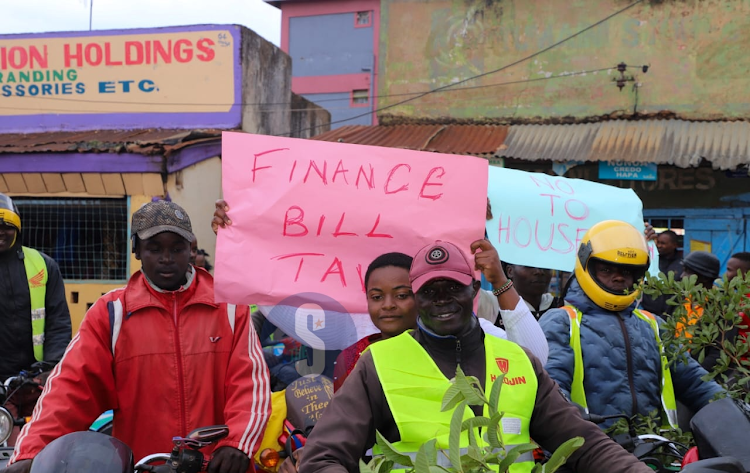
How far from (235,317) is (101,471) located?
1.15 meters

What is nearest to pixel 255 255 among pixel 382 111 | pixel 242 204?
pixel 242 204

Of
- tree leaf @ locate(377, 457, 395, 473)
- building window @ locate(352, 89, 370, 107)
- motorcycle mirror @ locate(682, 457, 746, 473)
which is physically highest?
building window @ locate(352, 89, 370, 107)

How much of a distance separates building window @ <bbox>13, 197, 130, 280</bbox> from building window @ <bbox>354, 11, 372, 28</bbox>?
19292mm

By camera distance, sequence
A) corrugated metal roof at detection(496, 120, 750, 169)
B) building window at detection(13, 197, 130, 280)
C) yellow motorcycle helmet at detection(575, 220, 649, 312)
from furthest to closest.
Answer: building window at detection(13, 197, 130, 280) → corrugated metal roof at detection(496, 120, 750, 169) → yellow motorcycle helmet at detection(575, 220, 649, 312)

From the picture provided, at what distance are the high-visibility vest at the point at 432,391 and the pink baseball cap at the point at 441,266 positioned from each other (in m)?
0.21

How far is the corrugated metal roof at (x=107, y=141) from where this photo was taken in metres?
12.8

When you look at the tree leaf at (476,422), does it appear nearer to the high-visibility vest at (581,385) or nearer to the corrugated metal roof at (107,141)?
the high-visibility vest at (581,385)

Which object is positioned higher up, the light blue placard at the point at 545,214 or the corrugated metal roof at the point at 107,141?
the corrugated metal roof at the point at 107,141

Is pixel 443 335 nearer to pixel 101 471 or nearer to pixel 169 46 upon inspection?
pixel 101 471

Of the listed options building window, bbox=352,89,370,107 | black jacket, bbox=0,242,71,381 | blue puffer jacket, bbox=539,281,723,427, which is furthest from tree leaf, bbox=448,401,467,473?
building window, bbox=352,89,370,107

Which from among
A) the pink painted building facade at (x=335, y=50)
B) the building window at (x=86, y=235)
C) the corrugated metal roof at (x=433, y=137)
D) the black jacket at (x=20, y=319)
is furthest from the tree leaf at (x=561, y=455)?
the pink painted building facade at (x=335, y=50)

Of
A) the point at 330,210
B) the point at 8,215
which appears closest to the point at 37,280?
the point at 8,215

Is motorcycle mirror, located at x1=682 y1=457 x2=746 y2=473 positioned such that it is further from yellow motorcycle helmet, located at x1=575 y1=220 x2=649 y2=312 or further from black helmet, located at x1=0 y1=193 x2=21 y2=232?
black helmet, located at x1=0 y1=193 x2=21 y2=232

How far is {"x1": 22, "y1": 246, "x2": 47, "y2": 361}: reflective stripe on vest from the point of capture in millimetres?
5129
